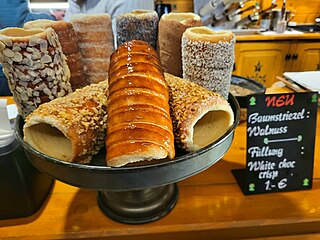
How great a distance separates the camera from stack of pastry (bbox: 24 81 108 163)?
0.62 meters

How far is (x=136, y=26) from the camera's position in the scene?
2.94 feet

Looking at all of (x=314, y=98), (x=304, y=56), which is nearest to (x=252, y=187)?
(x=314, y=98)

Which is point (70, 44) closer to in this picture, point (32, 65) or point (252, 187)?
point (32, 65)

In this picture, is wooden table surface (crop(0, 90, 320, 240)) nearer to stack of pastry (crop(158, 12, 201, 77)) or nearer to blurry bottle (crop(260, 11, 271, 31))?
stack of pastry (crop(158, 12, 201, 77))

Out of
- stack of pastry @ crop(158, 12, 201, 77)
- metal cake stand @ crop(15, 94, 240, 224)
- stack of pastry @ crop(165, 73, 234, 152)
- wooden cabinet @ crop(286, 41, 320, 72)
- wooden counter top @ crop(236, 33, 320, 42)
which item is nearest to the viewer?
metal cake stand @ crop(15, 94, 240, 224)

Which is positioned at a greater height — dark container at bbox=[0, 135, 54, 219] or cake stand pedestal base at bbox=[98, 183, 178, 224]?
dark container at bbox=[0, 135, 54, 219]

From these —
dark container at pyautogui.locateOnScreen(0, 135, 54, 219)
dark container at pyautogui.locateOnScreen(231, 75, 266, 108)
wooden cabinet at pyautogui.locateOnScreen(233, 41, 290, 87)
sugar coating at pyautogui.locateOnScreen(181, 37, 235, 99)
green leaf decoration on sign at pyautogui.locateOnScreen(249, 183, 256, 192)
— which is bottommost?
wooden cabinet at pyautogui.locateOnScreen(233, 41, 290, 87)

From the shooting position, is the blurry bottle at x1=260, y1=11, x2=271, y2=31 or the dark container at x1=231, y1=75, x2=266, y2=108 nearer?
the dark container at x1=231, y1=75, x2=266, y2=108

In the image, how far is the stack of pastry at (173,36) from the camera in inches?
34.5

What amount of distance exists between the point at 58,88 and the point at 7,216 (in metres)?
0.35

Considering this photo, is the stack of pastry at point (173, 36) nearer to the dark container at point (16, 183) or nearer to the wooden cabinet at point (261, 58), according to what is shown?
the dark container at point (16, 183)

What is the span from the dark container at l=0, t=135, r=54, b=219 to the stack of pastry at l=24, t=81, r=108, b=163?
106mm

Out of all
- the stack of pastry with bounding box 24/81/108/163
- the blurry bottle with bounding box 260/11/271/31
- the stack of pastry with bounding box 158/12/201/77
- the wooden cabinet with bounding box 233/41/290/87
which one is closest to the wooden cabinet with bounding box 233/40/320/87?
the wooden cabinet with bounding box 233/41/290/87

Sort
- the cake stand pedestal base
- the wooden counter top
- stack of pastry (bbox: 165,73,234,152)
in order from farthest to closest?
the wooden counter top, the cake stand pedestal base, stack of pastry (bbox: 165,73,234,152)
